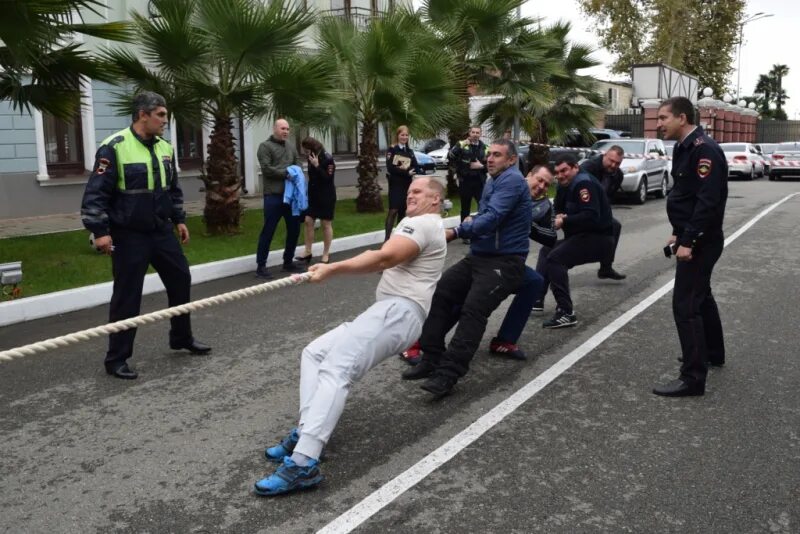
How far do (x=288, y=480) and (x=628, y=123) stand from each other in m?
44.2

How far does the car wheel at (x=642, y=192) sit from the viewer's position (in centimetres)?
2003

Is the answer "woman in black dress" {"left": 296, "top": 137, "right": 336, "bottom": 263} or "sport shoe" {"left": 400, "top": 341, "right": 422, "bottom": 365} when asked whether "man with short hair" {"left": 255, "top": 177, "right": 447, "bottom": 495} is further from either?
"woman in black dress" {"left": 296, "top": 137, "right": 336, "bottom": 263}

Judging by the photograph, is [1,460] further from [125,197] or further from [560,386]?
[560,386]

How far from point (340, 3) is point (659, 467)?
21320 millimetres

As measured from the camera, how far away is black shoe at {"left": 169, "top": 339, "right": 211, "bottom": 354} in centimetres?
651

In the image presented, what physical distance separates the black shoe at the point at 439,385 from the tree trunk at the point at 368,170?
A: 11.4 metres

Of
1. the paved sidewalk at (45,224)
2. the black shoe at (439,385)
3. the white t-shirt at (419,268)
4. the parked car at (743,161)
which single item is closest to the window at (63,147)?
the paved sidewalk at (45,224)

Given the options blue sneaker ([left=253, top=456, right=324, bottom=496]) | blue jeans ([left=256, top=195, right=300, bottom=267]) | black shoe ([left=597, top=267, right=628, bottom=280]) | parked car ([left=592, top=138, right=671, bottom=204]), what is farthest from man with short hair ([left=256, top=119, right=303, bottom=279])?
parked car ([left=592, top=138, right=671, bottom=204])

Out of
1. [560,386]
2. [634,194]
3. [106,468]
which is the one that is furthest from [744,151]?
[106,468]

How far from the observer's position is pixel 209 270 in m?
10.2

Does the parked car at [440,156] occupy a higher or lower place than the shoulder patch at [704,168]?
higher

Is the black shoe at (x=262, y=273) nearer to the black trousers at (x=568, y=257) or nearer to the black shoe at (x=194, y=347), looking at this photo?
the black shoe at (x=194, y=347)

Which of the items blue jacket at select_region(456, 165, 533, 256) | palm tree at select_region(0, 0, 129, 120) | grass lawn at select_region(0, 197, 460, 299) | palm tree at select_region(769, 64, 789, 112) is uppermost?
palm tree at select_region(769, 64, 789, 112)

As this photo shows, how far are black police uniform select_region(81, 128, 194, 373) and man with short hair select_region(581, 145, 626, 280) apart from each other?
15.3ft
